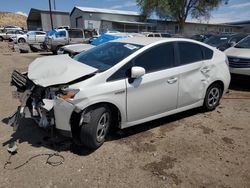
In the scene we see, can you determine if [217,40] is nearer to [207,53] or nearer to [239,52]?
[239,52]

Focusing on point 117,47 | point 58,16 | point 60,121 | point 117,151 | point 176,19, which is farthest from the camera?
point 58,16

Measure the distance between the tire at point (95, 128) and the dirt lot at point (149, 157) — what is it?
160 mm

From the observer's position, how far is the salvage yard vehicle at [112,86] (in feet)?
12.1

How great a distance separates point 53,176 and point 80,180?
359 millimetres

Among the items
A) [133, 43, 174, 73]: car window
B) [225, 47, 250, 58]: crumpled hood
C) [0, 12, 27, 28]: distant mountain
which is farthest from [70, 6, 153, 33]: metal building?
[0, 12, 27, 28]: distant mountain

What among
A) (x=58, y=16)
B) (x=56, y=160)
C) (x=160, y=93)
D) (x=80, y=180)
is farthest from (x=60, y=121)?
(x=58, y=16)

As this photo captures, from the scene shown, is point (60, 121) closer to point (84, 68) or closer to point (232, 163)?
point (84, 68)

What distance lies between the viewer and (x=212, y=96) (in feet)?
18.6

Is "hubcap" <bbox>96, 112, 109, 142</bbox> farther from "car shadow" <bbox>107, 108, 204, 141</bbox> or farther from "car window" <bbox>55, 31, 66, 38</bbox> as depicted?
"car window" <bbox>55, 31, 66, 38</bbox>

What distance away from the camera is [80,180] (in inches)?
128

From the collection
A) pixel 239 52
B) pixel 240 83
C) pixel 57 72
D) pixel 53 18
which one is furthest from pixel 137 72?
pixel 53 18

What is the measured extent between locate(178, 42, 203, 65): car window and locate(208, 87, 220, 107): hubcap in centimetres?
84

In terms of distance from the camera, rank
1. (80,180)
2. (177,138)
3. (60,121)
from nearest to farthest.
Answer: (80,180) → (60,121) → (177,138)

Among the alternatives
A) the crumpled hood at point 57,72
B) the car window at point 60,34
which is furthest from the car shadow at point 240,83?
the car window at point 60,34
